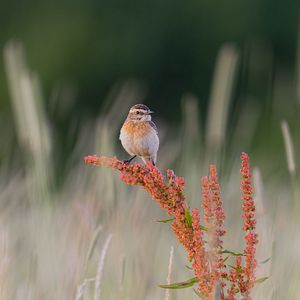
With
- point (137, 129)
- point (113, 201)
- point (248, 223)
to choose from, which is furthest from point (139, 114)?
point (248, 223)

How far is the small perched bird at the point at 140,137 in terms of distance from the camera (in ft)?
12.1

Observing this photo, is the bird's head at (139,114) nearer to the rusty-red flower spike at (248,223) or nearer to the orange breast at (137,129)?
the orange breast at (137,129)

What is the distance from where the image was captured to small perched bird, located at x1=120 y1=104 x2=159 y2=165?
12.1 feet

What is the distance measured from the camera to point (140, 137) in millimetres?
3785

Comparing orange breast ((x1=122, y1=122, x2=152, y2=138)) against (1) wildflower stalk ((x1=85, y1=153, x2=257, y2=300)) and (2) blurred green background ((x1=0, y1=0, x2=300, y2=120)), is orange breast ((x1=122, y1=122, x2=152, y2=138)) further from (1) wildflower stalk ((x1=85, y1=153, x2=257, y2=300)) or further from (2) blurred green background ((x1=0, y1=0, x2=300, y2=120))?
(2) blurred green background ((x1=0, y1=0, x2=300, y2=120))

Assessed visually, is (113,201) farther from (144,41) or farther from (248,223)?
(144,41)

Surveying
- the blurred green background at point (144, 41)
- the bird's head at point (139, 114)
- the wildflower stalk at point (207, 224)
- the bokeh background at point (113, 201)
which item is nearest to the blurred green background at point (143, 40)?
the blurred green background at point (144, 41)

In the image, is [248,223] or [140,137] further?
[140,137]

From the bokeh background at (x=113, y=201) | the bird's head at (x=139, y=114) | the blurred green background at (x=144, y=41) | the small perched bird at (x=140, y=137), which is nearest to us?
the bokeh background at (x=113, y=201)

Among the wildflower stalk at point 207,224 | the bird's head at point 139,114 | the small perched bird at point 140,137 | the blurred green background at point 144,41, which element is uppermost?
the blurred green background at point 144,41

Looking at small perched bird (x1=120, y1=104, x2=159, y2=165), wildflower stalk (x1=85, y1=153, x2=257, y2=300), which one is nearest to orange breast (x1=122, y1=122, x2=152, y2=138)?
small perched bird (x1=120, y1=104, x2=159, y2=165)

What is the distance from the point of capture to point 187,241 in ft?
7.59

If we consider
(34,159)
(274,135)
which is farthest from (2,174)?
(274,135)

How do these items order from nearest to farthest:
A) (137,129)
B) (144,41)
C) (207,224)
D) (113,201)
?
1. (207,224)
2. (113,201)
3. (137,129)
4. (144,41)
